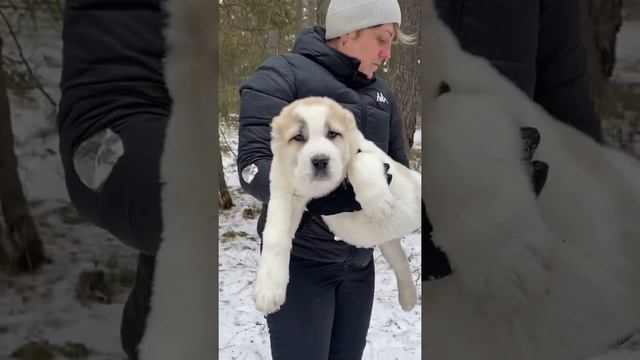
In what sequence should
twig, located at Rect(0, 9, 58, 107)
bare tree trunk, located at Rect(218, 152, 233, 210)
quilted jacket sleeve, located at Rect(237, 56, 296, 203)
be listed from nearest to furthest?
twig, located at Rect(0, 9, 58, 107) < quilted jacket sleeve, located at Rect(237, 56, 296, 203) < bare tree trunk, located at Rect(218, 152, 233, 210)

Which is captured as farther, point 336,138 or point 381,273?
point 381,273

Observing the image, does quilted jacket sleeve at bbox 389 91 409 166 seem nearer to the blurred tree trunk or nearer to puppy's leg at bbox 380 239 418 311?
puppy's leg at bbox 380 239 418 311

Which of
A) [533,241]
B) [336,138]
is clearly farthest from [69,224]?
[533,241]

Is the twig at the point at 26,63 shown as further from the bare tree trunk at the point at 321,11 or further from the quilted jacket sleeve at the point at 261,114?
the bare tree trunk at the point at 321,11

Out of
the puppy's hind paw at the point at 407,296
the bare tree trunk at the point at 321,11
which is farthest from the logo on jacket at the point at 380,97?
the puppy's hind paw at the point at 407,296

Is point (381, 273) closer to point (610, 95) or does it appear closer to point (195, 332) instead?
point (195, 332)

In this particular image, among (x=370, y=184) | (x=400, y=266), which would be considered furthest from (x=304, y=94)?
(x=400, y=266)

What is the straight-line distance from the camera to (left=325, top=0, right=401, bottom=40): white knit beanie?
119 cm

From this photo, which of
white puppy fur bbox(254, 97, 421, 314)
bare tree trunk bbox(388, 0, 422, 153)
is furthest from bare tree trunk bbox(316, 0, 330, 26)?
white puppy fur bbox(254, 97, 421, 314)

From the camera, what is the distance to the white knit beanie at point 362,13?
3.90ft

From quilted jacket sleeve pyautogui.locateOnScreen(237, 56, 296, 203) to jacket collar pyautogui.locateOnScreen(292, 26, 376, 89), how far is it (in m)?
0.06

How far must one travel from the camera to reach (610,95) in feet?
3.76

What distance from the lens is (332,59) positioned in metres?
1.22

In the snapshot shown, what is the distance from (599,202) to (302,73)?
2.29 ft
